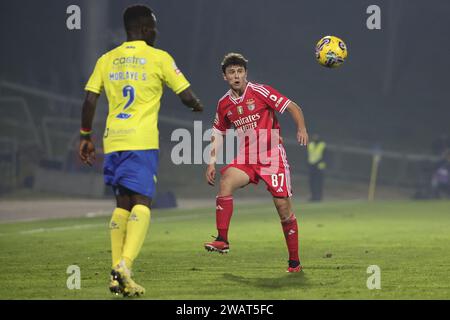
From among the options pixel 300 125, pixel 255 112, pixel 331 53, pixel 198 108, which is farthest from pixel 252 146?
pixel 198 108

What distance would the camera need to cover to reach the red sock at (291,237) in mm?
10094

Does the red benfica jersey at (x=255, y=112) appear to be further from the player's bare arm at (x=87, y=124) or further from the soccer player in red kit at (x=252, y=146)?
the player's bare arm at (x=87, y=124)

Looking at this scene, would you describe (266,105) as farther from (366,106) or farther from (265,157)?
(366,106)

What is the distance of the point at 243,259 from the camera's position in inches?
455

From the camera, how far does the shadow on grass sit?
8828 millimetres

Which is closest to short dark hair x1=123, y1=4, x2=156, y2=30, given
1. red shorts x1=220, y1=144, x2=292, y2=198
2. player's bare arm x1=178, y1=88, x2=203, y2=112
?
player's bare arm x1=178, y1=88, x2=203, y2=112

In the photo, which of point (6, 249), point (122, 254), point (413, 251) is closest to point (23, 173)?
point (6, 249)

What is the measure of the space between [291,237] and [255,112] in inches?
52.4

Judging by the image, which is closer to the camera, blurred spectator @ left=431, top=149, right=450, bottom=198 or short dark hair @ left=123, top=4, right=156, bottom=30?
short dark hair @ left=123, top=4, right=156, bottom=30

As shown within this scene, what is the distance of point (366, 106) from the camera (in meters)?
54.6

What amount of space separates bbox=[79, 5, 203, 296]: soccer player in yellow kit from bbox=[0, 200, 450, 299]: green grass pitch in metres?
0.68

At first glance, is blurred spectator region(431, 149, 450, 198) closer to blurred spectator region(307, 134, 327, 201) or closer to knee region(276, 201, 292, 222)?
blurred spectator region(307, 134, 327, 201)

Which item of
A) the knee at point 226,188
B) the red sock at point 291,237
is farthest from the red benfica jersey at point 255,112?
the red sock at point 291,237

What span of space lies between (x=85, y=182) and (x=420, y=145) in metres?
25.0
